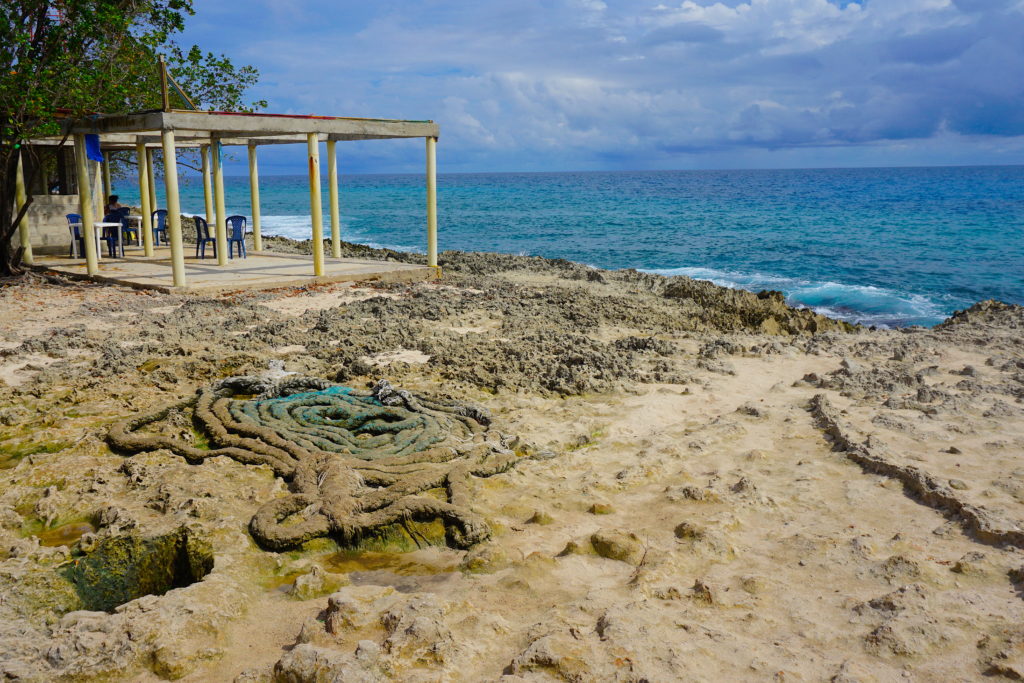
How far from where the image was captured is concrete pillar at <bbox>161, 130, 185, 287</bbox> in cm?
1111

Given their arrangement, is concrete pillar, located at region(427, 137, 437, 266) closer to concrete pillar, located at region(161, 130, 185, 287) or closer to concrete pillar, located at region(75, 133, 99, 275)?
concrete pillar, located at region(161, 130, 185, 287)

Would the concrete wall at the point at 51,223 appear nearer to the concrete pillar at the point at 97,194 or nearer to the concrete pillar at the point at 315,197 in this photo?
the concrete pillar at the point at 97,194

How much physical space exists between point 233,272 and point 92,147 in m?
3.28

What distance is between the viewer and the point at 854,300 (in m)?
17.4

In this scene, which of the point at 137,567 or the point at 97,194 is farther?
the point at 97,194

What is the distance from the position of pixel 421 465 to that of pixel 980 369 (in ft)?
23.2

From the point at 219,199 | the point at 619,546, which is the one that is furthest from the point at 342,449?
the point at 219,199

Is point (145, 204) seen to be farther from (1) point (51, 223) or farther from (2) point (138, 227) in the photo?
(1) point (51, 223)

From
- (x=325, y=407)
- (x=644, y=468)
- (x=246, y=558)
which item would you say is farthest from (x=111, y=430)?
(x=644, y=468)

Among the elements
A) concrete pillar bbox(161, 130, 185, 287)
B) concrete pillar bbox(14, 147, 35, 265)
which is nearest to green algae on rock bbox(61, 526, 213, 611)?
concrete pillar bbox(161, 130, 185, 287)

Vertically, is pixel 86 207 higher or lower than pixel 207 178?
lower

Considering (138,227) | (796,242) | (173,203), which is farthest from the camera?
(796,242)

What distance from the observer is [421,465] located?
17.6ft

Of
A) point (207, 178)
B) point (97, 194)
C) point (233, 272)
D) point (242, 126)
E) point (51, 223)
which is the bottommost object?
point (233, 272)
